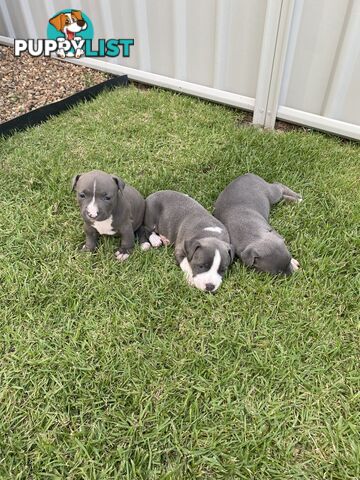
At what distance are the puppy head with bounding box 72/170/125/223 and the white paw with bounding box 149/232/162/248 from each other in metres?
0.66

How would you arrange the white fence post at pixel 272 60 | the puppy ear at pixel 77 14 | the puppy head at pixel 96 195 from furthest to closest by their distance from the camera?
the puppy ear at pixel 77 14 → the white fence post at pixel 272 60 → the puppy head at pixel 96 195

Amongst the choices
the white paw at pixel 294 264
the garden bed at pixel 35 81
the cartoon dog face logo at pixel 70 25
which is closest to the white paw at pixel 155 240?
the white paw at pixel 294 264

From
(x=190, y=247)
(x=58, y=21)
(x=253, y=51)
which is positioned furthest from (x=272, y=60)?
(x=58, y=21)

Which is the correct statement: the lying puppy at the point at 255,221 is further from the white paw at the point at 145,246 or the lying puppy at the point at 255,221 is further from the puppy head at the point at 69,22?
the puppy head at the point at 69,22

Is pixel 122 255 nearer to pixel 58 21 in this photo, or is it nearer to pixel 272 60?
pixel 272 60

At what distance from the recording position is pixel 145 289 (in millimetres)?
3117

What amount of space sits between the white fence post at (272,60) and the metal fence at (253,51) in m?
0.01

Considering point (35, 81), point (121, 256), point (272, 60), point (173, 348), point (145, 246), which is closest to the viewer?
point (173, 348)

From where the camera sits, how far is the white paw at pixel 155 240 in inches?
141

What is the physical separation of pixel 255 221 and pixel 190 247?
0.70 m

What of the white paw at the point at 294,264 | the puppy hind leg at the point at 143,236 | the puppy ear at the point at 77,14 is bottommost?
the puppy hind leg at the point at 143,236

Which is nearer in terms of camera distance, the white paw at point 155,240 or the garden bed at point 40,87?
the white paw at point 155,240

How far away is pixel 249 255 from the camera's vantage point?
3168 mm

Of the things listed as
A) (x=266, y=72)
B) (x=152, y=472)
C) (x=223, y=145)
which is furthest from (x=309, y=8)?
(x=152, y=472)
